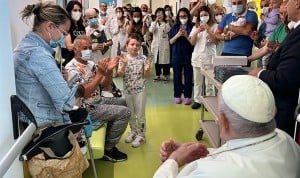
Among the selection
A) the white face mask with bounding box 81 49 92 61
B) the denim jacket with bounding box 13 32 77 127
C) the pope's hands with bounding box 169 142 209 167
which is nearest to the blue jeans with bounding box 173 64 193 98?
the white face mask with bounding box 81 49 92 61

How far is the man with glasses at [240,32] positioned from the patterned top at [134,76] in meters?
1.18

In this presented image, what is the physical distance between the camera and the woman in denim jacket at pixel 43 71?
1854 millimetres

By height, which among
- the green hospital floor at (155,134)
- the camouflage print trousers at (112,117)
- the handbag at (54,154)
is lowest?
the green hospital floor at (155,134)

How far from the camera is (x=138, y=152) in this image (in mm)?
3402

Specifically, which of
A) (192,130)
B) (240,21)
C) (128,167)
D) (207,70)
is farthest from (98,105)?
(240,21)

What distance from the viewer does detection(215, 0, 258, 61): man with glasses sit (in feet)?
12.5

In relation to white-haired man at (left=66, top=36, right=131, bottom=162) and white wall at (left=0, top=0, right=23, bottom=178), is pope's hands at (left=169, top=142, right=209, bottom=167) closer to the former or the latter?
white wall at (left=0, top=0, right=23, bottom=178)

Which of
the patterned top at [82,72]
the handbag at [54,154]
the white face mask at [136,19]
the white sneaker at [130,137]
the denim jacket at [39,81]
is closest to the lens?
the handbag at [54,154]

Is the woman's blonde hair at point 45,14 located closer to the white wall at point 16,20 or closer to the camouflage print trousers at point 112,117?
the white wall at point 16,20

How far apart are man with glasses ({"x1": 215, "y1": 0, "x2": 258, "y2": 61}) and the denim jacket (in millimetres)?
2496

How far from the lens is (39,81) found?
1.88m

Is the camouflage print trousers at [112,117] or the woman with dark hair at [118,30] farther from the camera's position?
the woman with dark hair at [118,30]

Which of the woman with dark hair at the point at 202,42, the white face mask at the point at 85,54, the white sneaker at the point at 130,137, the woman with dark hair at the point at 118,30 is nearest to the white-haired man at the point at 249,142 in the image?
the white face mask at the point at 85,54

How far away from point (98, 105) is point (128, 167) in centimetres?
67
